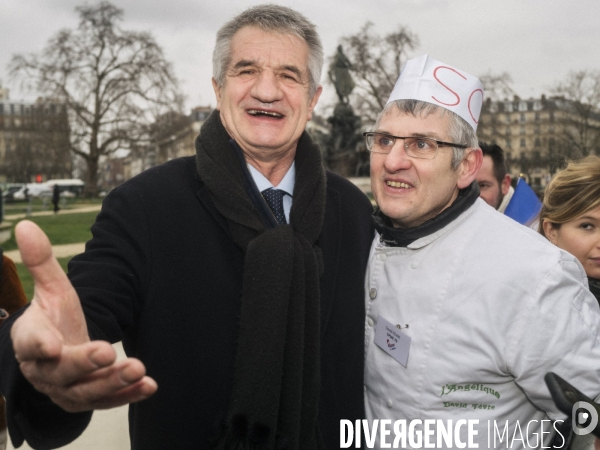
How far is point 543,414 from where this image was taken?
203 centimetres

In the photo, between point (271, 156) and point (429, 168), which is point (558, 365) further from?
point (271, 156)

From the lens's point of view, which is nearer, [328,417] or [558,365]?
[558,365]

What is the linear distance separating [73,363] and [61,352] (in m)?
0.03

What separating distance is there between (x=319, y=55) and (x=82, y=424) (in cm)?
154

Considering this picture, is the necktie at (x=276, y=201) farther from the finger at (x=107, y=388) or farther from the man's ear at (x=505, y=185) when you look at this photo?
the man's ear at (x=505, y=185)

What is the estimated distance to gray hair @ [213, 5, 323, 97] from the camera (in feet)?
6.95

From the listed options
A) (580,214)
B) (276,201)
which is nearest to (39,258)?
(276,201)

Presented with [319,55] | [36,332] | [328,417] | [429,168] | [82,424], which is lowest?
[328,417]

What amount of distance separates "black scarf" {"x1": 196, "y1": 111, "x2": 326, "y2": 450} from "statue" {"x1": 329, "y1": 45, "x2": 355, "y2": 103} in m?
27.3

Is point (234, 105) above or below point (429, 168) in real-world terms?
above

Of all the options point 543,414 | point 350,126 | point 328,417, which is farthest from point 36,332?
point 350,126

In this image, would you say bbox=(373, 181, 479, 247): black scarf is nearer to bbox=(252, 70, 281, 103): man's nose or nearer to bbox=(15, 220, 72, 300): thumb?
bbox=(252, 70, 281, 103): man's nose

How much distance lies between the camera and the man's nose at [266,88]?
211 centimetres

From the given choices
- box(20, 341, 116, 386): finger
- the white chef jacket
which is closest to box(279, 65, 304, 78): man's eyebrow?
the white chef jacket
